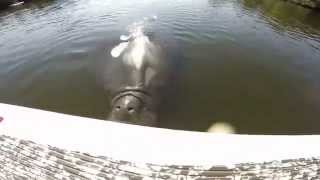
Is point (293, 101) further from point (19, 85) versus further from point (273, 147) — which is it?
point (19, 85)

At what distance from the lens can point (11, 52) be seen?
428 inches

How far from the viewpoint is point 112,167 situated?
346cm

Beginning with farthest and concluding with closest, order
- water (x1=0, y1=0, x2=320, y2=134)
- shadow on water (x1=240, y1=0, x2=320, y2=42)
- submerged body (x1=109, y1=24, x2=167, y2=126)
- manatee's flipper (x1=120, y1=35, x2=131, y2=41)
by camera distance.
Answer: shadow on water (x1=240, y1=0, x2=320, y2=42) → manatee's flipper (x1=120, y1=35, x2=131, y2=41) → water (x1=0, y1=0, x2=320, y2=134) → submerged body (x1=109, y1=24, x2=167, y2=126)

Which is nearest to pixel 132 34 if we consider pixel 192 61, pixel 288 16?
pixel 192 61

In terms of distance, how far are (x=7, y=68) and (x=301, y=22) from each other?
35.6 feet

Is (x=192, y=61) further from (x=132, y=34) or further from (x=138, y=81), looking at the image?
(x=138, y=81)

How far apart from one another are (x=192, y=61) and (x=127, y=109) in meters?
3.46

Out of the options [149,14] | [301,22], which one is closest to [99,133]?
[149,14]

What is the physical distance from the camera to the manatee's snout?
6.75m

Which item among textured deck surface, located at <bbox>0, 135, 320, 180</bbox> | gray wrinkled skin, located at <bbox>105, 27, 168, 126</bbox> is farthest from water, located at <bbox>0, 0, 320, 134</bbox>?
textured deck surface, located at <bbox>0, 135, 320, 180</bbox>

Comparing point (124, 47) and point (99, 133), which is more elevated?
point (99, 133)

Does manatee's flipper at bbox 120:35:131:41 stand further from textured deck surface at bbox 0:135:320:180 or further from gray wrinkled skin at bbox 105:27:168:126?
textured deck surface at bbox 0:135:320:180

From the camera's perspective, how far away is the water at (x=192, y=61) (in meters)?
7.73

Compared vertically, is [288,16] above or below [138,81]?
below
